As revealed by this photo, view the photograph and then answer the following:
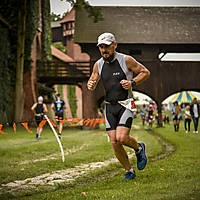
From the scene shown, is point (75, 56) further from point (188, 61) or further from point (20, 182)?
point (20, 182)

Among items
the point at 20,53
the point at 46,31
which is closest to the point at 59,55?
the point at 46,31

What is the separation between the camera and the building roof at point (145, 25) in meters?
Answer: 29.6

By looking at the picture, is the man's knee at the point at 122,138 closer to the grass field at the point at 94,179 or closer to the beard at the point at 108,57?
the grass field at the point at 94,179

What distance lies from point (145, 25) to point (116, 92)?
88.6ft

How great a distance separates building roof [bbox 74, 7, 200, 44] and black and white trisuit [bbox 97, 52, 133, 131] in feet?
75.7

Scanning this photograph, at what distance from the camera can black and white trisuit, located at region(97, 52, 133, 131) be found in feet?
18.7

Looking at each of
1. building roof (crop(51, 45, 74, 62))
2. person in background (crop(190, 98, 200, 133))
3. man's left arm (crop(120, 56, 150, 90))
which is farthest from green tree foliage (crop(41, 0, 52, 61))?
man's left arm (crop(120, 56, 150, 90))

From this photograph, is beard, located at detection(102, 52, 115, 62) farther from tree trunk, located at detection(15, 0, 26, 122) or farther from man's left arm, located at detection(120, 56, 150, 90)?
tree trunk, located at detection(15, 0, 26, 122)

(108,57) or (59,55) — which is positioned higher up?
(59,55)

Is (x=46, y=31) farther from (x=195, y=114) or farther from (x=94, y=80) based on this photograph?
(x=94, y=80)

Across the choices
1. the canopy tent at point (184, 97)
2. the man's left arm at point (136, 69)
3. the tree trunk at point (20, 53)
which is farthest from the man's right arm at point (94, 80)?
the canopy tent at point (184, 97)

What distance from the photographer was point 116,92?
573 centimetres

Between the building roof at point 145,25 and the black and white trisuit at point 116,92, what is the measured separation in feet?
75.7

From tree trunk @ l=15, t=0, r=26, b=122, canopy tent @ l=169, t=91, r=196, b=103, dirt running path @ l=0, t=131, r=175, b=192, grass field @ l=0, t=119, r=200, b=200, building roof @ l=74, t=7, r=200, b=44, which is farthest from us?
canopy tent @ l=169, t=91, r=196, b=103
